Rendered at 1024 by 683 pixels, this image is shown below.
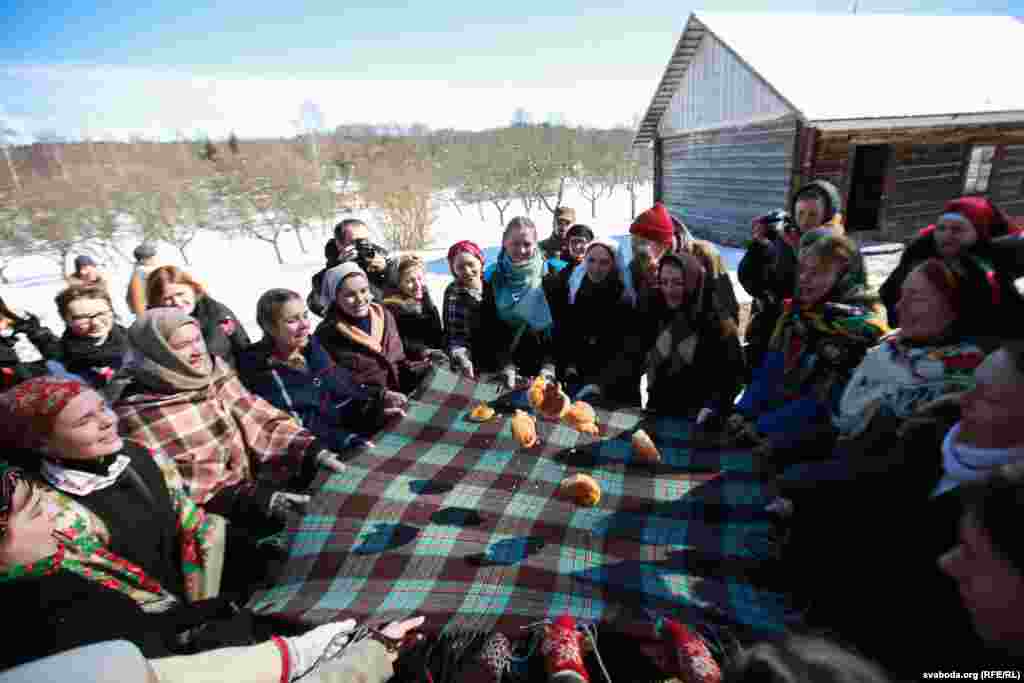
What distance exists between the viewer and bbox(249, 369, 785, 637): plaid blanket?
1.96 meters

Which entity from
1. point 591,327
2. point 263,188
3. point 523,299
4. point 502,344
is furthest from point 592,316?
point 263,188

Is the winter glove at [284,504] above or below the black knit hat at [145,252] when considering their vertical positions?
below

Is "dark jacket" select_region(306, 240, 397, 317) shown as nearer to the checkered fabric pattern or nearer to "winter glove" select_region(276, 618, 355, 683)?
the checkered fabric pattern

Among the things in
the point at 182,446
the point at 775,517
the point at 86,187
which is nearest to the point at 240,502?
the point at 182,446

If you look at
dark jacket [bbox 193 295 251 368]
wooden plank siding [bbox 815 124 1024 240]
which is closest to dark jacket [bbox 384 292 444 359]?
dark jacket [bbox 193 295 251 368]

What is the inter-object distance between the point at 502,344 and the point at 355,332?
131cm

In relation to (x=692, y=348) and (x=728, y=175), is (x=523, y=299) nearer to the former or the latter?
(x=692, y=348)

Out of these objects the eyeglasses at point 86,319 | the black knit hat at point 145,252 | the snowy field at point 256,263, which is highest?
the black knit hat at point 145,252

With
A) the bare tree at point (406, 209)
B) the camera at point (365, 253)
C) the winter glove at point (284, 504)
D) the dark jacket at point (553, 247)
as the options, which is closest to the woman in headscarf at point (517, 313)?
the camera at point (365, 253)

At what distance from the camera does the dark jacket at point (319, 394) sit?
329 centimetres

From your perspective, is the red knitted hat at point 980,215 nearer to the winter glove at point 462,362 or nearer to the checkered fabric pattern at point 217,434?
the winter glove at point 462,362

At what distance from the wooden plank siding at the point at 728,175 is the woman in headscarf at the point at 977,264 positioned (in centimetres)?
878

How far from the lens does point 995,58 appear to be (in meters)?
12.6

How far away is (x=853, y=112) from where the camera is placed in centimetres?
1035
